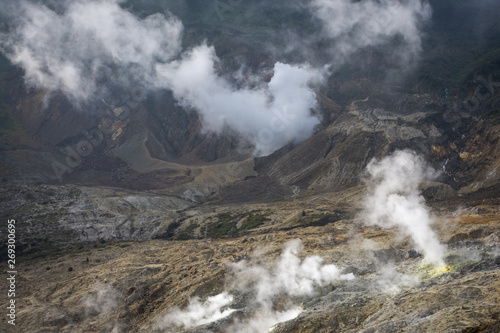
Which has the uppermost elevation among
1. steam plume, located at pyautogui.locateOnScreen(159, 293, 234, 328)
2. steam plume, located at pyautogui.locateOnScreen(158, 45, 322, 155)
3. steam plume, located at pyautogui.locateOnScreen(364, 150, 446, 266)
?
steam plume, located at pyautogui.locateOnScreen(158, 45, 322, 155)

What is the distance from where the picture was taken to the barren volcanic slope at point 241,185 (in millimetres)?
34125

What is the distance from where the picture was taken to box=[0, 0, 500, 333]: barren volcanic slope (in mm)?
34125

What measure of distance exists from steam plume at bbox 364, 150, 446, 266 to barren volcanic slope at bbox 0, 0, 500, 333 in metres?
0.46

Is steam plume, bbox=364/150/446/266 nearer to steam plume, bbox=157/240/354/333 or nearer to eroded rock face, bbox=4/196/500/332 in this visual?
eroded rock face, bbox=4/196/500/332

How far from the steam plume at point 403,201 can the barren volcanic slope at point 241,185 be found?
0.46m

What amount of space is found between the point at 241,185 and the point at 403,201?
57600mm

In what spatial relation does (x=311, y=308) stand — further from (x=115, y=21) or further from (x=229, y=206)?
(x=115, y=21)

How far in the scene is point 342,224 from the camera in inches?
2518

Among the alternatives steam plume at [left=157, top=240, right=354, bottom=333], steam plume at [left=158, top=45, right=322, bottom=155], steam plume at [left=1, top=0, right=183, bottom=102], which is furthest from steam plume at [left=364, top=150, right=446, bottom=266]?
steam plume at [left=1, top=0, right=183, bottom=102]

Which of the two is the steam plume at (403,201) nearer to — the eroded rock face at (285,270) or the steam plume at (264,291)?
the eroded rock face at (285,270)

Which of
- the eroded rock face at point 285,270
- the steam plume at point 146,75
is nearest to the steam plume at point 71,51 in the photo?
the steam plume at point 146,75

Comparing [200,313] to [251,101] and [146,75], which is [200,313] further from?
[146,75]

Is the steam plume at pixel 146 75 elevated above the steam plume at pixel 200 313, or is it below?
above

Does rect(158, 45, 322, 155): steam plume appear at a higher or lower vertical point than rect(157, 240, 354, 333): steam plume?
higher
